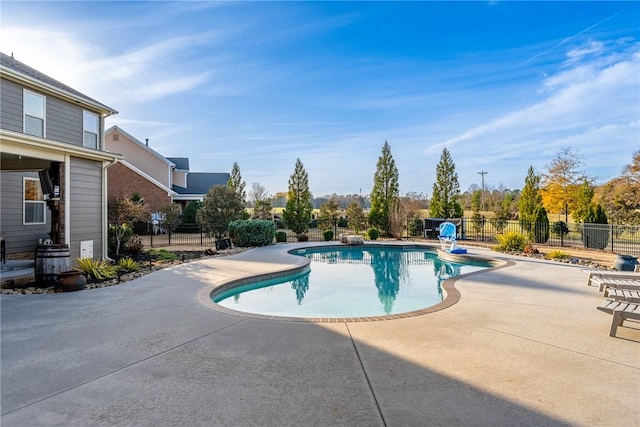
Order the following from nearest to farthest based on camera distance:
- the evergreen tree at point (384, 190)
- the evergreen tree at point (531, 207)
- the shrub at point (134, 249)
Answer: the shrub at point (134, 249)
the evergreen tree at point (531, 207)
the evergreen tree at point (384, 190)

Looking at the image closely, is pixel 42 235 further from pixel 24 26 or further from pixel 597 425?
pixel 597 425

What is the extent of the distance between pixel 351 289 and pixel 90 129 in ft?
31.9

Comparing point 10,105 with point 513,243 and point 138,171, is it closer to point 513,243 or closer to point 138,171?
point 138,171

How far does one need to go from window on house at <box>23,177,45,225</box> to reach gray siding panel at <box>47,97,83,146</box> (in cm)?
256

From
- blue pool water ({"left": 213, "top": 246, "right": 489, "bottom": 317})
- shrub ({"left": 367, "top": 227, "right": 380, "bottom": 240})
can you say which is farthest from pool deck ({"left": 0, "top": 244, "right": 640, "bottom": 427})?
shrub ({"left": 367, "top": 227, "right": 380, "bottom": 240})

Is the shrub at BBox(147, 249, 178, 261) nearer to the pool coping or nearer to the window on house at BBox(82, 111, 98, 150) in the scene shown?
the pool coping

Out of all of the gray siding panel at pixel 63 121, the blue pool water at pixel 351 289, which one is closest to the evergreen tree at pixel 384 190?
the blue pool water at pixel 351 289

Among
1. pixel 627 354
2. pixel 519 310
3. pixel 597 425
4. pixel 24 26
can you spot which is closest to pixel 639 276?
pixel 519 310

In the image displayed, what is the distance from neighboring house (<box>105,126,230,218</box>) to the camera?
2155cm

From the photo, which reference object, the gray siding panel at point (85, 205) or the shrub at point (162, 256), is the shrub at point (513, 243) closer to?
the shrub at point (162, 256)

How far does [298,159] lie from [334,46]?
9.48 metres

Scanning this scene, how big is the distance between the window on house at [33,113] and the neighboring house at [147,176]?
27.4ft

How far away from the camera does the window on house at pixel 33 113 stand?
30.6 ft

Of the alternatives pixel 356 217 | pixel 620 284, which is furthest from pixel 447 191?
pixel 620 284
